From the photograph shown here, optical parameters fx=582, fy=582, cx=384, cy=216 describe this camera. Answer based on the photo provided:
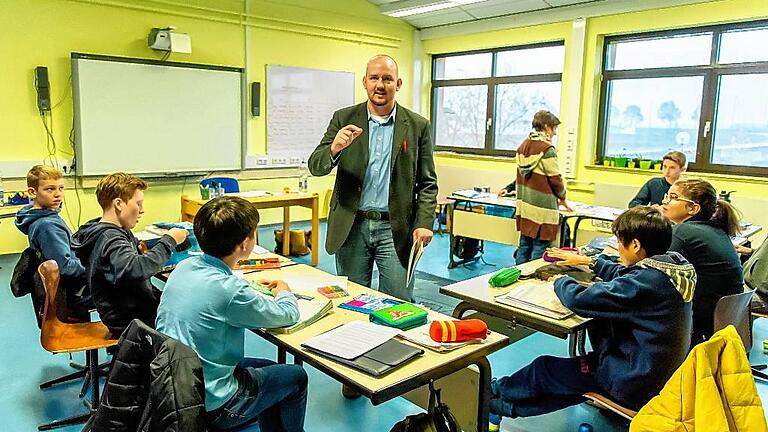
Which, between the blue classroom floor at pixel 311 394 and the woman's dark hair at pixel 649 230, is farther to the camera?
the blue classroom floor at pixel 311 394

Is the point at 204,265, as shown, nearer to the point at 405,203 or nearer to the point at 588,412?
the point at 405,203

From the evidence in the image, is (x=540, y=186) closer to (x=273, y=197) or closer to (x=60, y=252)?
(x=273, y=197)

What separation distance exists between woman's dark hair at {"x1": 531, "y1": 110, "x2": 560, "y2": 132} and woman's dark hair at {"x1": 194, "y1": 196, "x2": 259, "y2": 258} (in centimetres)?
286

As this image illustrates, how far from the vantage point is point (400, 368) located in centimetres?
154

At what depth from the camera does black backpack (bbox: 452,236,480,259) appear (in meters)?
5.66

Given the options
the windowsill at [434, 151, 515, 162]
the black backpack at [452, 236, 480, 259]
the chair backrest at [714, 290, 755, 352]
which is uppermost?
the windowsill at [434, 151, 515, 162]

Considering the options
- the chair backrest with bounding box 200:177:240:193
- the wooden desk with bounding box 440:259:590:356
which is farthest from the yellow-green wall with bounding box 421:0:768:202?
the wooden desk with bounding box 440:259:590:356

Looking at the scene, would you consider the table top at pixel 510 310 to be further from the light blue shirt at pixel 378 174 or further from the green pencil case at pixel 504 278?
the light blue shirt at pixel 378 174

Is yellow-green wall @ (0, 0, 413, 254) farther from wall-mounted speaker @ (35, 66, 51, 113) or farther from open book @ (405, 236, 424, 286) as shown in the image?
open book @ (405, 236, 424, 286)

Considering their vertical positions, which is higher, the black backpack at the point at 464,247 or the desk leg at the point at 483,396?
the desk leg at the point at 483,396

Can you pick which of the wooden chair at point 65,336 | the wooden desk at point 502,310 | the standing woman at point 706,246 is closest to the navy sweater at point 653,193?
the standing woman at point 706,246

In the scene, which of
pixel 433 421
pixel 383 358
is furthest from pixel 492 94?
pixel 383 358

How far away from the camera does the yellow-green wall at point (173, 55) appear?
207 inches

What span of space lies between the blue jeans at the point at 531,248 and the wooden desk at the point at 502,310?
1.67 metres
